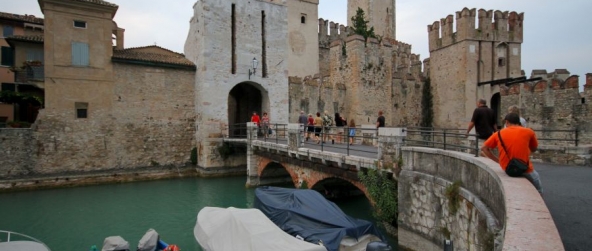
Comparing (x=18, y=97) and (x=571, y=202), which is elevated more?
(x=18, y=97)

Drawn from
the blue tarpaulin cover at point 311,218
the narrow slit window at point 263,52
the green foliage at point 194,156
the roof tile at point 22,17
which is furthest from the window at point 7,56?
the blue tarpaulin cover at point 311,218

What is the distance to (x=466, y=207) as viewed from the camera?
6.43 m

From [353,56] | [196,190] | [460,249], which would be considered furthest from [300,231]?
[353,56]

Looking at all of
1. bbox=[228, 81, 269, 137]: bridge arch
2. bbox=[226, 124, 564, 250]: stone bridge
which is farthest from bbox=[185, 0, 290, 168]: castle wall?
bbox=[226, 124, 564, 250]: stone bridge

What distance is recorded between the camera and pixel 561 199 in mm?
Result: 5340

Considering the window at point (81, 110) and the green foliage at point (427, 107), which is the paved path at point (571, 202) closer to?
the green foliage at point (427, 107)

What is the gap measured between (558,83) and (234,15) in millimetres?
18055

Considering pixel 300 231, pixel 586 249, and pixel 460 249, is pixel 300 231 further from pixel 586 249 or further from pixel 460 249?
pixel 586 249

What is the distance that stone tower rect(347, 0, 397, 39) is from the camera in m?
38.4

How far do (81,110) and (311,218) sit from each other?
15.7 metres

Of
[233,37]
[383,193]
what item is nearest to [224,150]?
[233,37]

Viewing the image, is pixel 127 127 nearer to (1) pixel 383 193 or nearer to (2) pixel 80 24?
(2) pixel 80 24

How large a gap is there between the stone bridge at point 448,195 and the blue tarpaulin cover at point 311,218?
124cm

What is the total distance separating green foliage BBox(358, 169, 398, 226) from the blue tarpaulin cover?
1.22 metres
